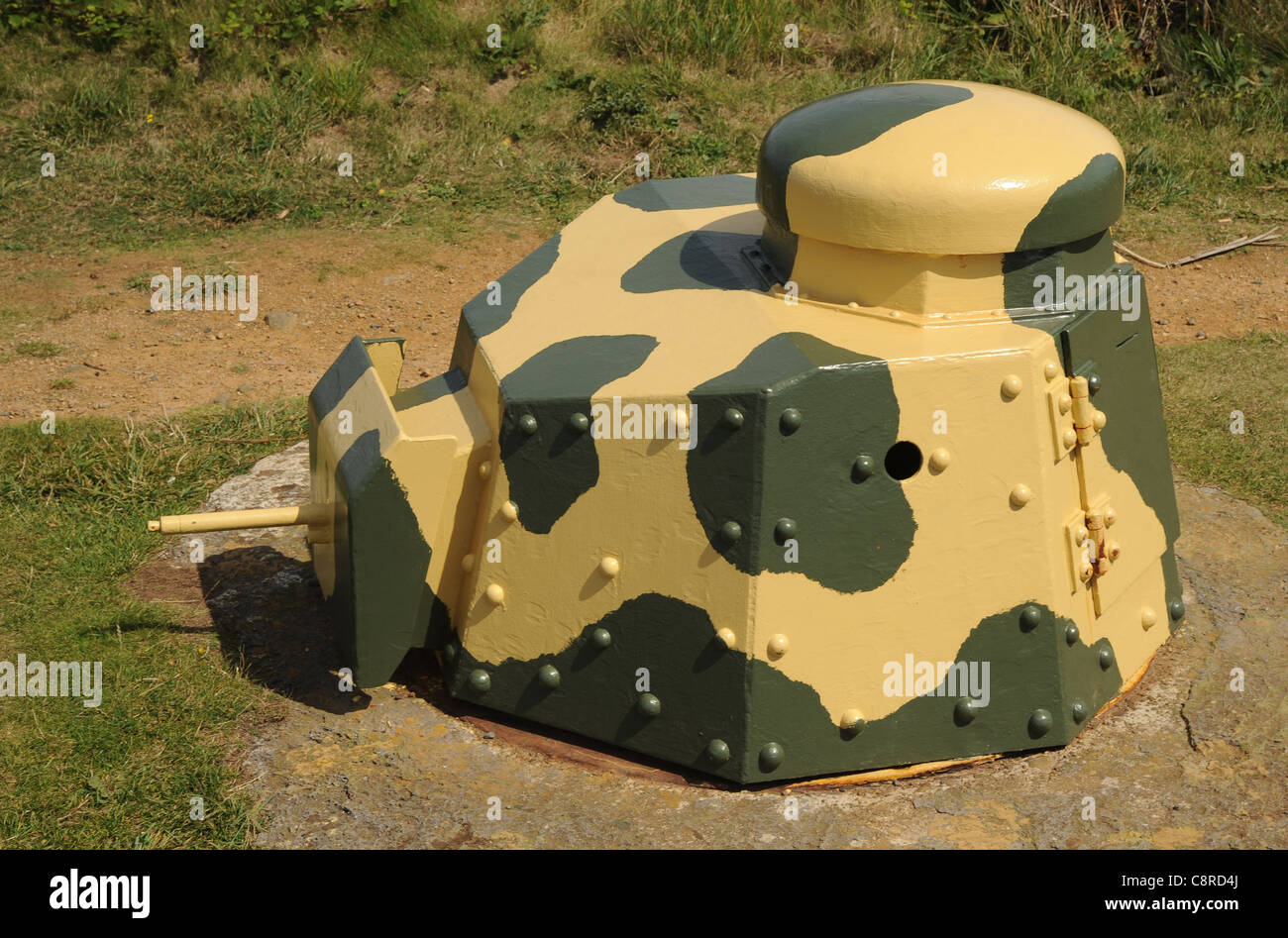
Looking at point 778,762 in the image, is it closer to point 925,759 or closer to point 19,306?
point 925,759

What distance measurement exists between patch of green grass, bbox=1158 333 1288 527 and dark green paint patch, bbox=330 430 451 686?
390 centimetres

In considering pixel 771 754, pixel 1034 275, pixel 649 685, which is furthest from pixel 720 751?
pixel 1034 275

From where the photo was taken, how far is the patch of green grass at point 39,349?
8.43 meters

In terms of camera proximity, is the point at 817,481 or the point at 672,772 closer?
the point at 817,481

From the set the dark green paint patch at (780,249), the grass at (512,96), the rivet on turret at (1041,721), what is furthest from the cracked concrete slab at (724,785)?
the grass at (512,96)

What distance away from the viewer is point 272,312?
902 centimetres

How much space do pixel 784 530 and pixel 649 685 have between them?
0.70 m

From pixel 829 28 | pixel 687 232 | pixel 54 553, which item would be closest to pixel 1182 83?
pixel 829 28

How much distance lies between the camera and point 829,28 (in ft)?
37.5

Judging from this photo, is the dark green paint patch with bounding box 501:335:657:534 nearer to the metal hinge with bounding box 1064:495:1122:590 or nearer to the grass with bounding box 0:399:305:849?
the grass with bounding box 0:399:305:849

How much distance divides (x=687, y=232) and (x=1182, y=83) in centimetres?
686

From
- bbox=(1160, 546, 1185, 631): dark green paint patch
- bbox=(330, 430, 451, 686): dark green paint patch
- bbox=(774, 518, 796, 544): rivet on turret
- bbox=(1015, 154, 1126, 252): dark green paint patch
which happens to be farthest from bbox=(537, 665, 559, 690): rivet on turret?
bbox=(1160, 546, 1185, 631): dark green paint patch

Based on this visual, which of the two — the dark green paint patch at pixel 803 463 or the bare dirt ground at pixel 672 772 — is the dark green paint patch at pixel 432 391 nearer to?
the bare dirt ground at pixel 672 772

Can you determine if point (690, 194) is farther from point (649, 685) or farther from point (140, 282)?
point (140, 282)
